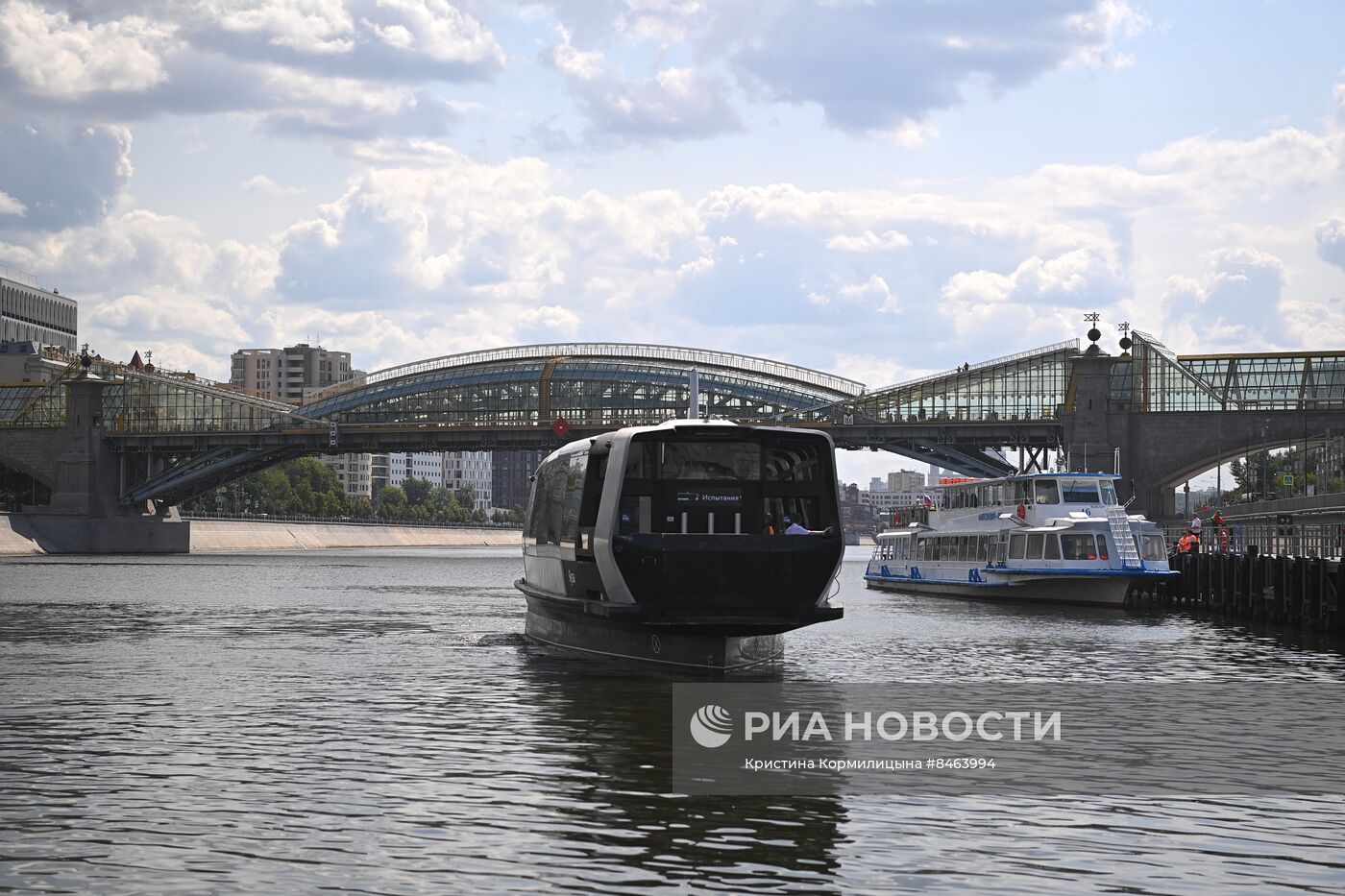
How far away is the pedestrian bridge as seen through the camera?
12012 centimetres

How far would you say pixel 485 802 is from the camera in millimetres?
20078

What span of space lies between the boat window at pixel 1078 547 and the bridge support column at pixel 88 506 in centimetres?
10544

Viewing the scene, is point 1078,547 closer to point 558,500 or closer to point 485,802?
point 558,500

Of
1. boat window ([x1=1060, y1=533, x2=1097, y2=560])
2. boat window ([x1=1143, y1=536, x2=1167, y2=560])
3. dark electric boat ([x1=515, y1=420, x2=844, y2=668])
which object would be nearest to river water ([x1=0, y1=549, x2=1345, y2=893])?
dark electric boat ([x1=515, y1=420, x2=844, y2=668])

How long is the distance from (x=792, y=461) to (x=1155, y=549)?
37295 mm

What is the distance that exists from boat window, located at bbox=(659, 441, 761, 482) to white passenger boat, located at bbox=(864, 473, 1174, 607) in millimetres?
34689

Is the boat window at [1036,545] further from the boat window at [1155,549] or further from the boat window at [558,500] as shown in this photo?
the boat window at [558,500]

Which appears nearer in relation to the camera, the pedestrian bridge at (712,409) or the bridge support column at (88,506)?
the pedestrian bridge at (712,409)

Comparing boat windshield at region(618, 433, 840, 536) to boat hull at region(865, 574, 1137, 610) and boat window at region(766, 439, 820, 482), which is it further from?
boat hull at region(865, 574, 1137, 610)

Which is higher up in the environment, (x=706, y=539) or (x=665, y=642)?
(x=706, y=539)

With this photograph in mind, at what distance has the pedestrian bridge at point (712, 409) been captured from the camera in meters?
120

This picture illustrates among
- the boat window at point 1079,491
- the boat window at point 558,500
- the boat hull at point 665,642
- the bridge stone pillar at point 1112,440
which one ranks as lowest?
the boat hull at point 665,642

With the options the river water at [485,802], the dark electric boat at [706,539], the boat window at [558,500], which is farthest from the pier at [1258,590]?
the boat window at [558,500]

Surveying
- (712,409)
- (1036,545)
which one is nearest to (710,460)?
(1036,545)
